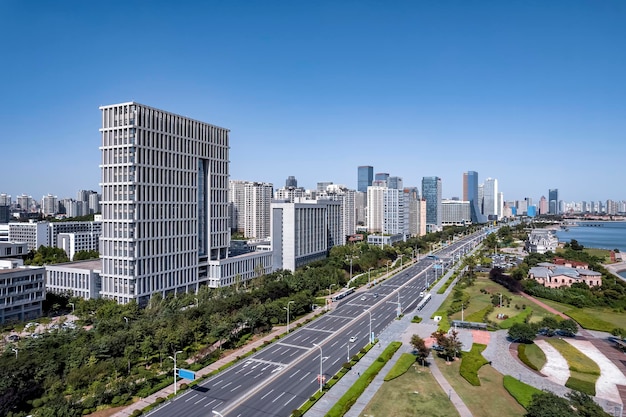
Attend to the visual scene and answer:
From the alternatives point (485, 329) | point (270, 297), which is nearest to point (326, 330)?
point (270, 297)

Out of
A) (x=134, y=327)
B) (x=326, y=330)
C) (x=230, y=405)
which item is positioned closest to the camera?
(x=230, y=405)

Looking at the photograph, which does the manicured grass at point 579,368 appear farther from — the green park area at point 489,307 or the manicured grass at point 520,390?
the green park area at point 489,307

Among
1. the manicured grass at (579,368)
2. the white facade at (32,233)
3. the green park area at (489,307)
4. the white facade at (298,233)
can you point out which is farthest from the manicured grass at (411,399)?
the white facade at (32,233)

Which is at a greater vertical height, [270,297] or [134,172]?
[134,172]

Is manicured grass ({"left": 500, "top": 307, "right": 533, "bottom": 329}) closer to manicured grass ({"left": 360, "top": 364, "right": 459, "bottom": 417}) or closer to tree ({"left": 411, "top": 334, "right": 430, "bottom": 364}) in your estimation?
tree ({"left": 411, "top": 334, "right": 430, "bottom": 364})

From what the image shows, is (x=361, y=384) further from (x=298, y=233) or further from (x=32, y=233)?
(x=32, y=233)

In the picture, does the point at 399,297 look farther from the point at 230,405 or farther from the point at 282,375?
the point at 230,405
